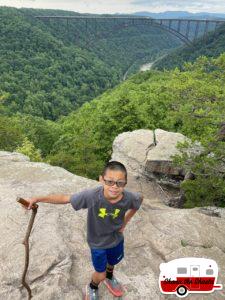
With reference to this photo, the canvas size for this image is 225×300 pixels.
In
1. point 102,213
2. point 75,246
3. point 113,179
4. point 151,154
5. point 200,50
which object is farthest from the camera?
point 200,50

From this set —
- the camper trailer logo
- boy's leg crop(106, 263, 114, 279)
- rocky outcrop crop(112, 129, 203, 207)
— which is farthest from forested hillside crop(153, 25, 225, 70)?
the camper trailer logo

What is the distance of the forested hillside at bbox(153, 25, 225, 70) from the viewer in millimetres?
132875

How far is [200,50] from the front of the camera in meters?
135

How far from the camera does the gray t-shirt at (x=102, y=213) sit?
4844 millimetres

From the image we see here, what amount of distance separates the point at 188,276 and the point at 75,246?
2406mm

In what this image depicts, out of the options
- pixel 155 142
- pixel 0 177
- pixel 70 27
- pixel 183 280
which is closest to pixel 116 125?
pixel 155 142

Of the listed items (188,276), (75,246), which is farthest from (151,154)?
(188,276)

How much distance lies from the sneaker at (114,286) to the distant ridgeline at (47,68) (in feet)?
251

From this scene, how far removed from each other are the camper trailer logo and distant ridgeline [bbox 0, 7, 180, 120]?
7727 cm

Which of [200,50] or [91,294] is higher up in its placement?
[91,294]

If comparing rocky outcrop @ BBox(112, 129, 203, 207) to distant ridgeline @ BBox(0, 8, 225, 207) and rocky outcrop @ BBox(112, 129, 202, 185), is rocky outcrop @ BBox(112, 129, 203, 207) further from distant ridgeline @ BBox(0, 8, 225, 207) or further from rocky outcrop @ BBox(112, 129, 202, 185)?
distant ridgeline @ BBox(0, 8, 225, 207)

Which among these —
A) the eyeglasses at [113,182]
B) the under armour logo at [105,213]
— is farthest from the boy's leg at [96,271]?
the eyeglasses at [113,182]

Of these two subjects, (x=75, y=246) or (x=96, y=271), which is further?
(x=75, y=246)

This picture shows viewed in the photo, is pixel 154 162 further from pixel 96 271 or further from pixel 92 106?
pixel 92 106
